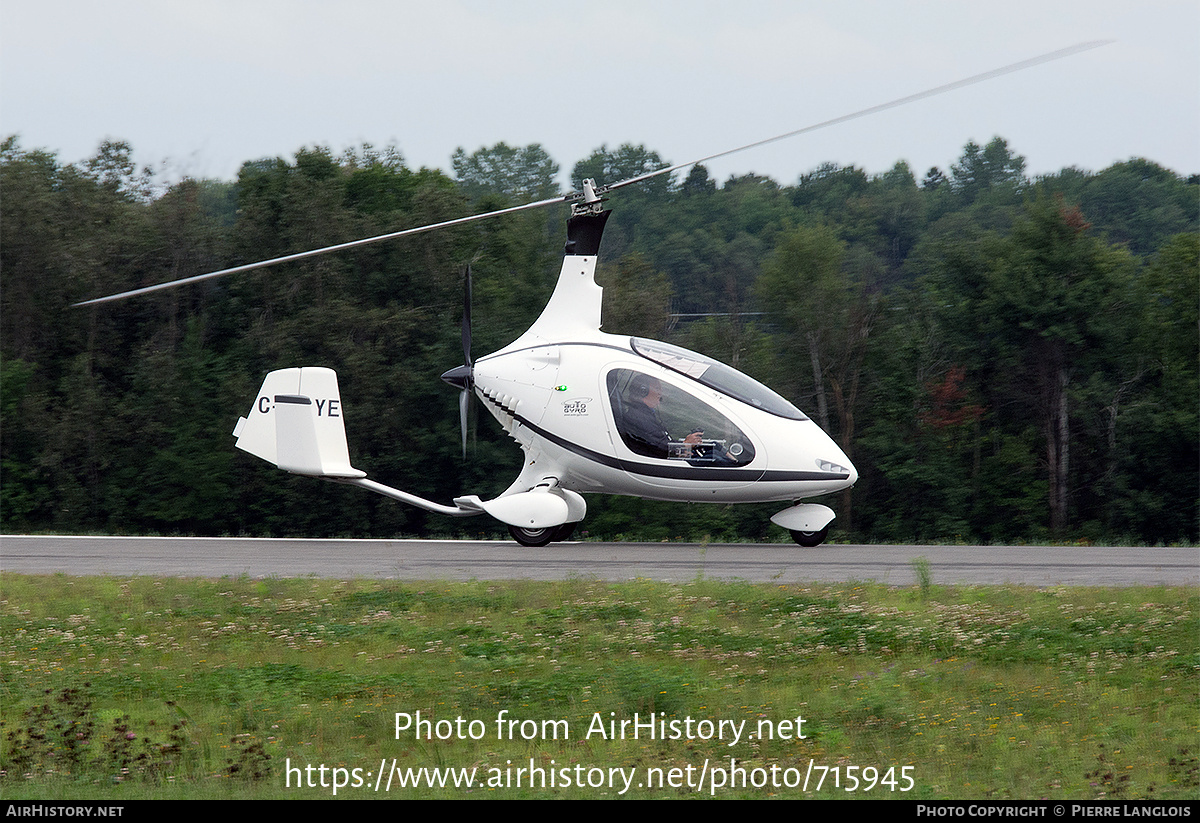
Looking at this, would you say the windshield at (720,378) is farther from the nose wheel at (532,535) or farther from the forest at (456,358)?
the forest at (456,358)

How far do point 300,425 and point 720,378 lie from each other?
6084 mm

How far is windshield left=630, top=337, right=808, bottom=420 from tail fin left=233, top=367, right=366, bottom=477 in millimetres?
4669

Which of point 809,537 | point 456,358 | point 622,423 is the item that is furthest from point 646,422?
point 456,358

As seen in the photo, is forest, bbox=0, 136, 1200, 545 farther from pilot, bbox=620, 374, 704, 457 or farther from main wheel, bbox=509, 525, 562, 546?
pilot, bbox=620, 374, 704, 457

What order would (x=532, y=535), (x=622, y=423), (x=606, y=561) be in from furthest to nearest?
(x=532, y=535) < (x=622, y=423) < (x=606, y=561)

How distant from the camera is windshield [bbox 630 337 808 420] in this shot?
15055 mm

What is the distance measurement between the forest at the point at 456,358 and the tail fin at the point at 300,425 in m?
10.9

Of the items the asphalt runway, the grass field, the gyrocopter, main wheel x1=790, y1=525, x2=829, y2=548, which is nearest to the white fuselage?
the gyrocopter

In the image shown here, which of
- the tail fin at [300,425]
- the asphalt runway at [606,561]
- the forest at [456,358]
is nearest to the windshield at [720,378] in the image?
the asphalt runway at [606,561]

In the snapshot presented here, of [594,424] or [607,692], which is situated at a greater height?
[594,424]

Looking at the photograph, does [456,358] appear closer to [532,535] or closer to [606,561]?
[532,535]

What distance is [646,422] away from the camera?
15242 mm

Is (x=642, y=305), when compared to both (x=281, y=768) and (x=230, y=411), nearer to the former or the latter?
(x=230, y=411)

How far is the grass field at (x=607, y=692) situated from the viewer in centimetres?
596
